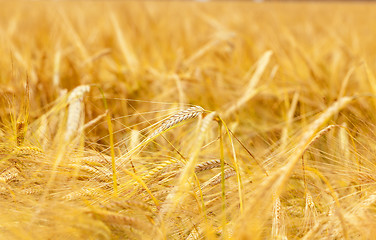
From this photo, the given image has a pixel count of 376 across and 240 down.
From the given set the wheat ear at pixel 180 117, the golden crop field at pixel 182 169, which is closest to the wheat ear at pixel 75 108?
the golden crop field at pixel 182 169

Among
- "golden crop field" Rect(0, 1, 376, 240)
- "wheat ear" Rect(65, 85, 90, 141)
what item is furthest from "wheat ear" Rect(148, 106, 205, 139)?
"wheat ear" Rect(65, 85, 90, 141)

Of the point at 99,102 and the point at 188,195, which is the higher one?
the point at 99,102

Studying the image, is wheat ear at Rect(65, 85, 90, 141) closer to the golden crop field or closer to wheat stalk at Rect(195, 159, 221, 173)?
the golden crop field

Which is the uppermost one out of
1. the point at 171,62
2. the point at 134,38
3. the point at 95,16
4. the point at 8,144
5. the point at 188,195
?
the point at 95,16

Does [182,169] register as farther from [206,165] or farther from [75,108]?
[75,108]

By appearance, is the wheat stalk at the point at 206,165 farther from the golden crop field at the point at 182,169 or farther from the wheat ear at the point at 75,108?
the wheat ear at the point at 75,108

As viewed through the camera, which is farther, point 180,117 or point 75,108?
point 75,108

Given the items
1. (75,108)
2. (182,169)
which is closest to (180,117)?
(182,169)

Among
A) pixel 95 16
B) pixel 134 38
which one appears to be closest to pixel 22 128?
pixel 134 38

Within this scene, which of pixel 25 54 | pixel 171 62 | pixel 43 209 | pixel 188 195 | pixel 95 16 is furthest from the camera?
pixel 95 16

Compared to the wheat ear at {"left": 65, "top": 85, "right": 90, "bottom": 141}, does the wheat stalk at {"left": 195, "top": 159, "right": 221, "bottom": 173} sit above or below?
below

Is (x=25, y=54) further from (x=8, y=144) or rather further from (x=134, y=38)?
(x=8, y=144)
